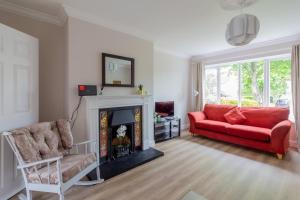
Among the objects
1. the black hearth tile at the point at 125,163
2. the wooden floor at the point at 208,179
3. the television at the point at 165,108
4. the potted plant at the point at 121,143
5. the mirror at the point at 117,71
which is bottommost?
the wooden floor at the point at 208,179

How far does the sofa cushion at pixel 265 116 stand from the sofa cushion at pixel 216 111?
1.46ft

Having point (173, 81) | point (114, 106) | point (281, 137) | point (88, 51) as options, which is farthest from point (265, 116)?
point (88, 51)

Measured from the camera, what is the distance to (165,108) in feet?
14.7

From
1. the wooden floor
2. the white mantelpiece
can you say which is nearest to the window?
the wooden floor

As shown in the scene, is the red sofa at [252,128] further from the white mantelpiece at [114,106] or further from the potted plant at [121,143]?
the potted plant at [121,143]

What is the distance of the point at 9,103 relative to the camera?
1932mm

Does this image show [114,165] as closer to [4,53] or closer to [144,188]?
[144,188]

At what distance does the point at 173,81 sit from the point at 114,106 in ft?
8.37

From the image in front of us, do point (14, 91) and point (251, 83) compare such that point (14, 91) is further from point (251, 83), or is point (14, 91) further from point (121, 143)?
point (251, 83)

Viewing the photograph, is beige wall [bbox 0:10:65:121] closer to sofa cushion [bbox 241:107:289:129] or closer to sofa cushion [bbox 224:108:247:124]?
sofa cushion [bbox 224:108:247:124]

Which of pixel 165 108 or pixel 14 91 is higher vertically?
pixel 14 91

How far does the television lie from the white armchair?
8.10ft

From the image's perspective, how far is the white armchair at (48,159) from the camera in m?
1.61

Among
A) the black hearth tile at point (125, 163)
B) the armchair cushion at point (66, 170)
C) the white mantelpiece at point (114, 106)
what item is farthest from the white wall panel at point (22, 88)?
the black hearth tile at point (125, 163)
